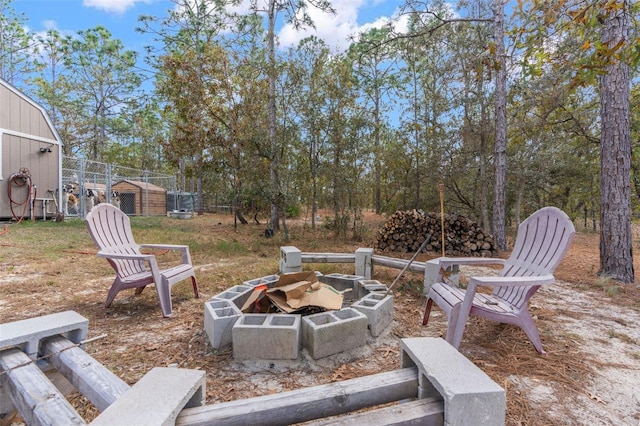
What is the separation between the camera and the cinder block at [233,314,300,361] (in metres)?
2.10

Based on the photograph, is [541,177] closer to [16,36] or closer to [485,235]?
[485,235]

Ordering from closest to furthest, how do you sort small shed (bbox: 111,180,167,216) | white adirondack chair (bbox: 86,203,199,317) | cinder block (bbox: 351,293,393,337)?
cinder block (bbox: 351,293,393,337) → white adirondack chair (bbox: 86,203,199,317) → small shed (bbox: 111,180,167,216)

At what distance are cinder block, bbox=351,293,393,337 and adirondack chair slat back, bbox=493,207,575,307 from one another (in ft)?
3.04

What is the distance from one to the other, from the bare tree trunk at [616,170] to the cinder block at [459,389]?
4713 mm

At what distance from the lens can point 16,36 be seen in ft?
55.3

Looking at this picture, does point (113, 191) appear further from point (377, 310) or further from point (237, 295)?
point (377, 310)

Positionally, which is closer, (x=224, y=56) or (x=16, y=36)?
(x=224, y=56)

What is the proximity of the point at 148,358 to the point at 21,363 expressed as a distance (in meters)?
1.04

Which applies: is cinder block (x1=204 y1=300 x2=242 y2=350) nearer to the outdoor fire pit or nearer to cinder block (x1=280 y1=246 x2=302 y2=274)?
the outdoor fire pit

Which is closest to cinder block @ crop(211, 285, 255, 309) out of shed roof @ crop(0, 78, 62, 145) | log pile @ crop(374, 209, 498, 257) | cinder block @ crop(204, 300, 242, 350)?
cinder block @ crop(204, 300, 242, 350)

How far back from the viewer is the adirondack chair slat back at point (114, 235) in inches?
119

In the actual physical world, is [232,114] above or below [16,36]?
below

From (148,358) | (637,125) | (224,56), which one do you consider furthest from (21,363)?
(637,125)

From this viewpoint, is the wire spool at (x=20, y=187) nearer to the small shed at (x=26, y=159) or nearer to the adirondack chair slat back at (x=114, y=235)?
the small shed at (x=26, y=159)
